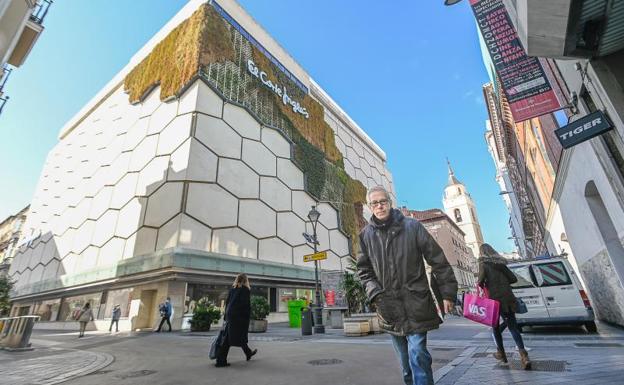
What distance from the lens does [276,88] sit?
2728 cm

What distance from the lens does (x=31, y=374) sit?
4816mm

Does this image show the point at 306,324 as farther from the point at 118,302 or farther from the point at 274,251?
the point at 118,302

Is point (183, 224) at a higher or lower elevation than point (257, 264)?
higher

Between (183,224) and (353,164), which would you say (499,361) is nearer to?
(183,224)

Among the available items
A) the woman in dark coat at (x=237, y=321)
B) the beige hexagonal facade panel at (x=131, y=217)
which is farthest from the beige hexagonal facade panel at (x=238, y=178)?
the woman in dark coat at (x=237, y=321)

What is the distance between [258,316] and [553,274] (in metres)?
9.84

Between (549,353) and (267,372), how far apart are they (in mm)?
4149

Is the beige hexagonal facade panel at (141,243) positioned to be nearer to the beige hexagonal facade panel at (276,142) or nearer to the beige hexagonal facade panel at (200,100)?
the beige hexagonal facade panel at (200,100)

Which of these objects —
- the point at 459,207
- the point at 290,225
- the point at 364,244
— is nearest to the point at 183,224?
the point at 290,225

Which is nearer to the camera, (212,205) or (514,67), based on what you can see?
(514,67)

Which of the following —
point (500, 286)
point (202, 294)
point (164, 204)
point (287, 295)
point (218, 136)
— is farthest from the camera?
point (287, 295)

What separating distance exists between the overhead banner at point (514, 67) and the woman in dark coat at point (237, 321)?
7.05m

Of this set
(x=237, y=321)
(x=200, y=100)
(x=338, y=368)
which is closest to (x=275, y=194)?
(x=200, y=100)

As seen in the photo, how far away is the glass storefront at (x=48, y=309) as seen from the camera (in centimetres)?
2210
